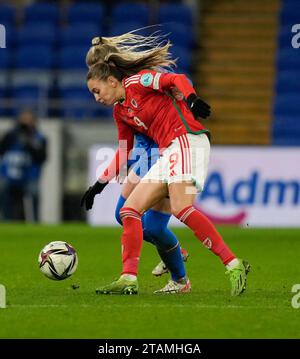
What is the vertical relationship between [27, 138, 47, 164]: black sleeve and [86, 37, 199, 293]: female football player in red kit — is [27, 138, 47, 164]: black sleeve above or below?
below

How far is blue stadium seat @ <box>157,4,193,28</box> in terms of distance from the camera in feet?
66.5

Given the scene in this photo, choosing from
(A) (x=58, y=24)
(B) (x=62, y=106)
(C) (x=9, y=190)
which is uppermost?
(A) (x=58, y=24)

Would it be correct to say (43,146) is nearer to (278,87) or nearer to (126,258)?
(278,87)

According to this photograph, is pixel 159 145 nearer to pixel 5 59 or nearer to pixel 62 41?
pixel 5 59

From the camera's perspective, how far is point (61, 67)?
787 inches

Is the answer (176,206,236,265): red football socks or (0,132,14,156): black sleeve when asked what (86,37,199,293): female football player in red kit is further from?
(0,132,14,156): black sleeve

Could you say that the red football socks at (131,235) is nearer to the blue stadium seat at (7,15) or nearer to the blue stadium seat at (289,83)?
the blue stadium seat at (289,83)

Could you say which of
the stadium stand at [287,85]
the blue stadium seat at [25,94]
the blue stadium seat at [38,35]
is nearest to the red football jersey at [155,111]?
the stadium stand at [287,85]

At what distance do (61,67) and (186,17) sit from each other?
2.49 m

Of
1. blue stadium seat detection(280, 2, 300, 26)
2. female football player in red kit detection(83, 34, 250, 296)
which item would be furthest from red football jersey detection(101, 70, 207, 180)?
blue stadium seat detection(280, 2, 300, 26)

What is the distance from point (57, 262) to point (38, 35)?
12815 mm

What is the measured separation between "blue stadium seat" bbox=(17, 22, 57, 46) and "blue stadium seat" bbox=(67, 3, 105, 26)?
53cm

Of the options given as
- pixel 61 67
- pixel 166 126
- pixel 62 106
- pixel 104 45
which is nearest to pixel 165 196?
pixel 166 126
